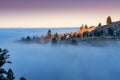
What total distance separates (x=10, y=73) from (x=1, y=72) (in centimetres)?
228

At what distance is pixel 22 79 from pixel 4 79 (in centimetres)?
235

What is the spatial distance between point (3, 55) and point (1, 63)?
1.09 meters

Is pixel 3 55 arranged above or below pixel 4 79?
above

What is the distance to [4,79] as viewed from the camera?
52250mm

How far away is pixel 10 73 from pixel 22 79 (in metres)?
2.75

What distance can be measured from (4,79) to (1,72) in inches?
39.3

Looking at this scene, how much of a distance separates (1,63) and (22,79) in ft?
11.3

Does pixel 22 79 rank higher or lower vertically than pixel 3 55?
lower

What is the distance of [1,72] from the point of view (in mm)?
52281

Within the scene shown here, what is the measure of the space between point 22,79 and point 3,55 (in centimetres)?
401

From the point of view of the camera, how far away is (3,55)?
171ft

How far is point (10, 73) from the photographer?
54.3 m

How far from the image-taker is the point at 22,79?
172ft
